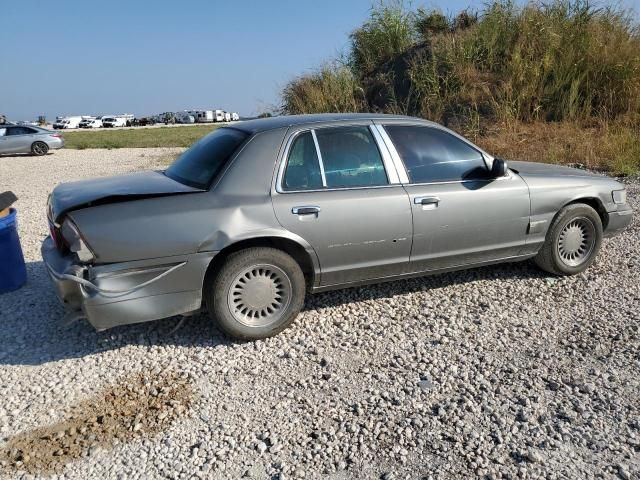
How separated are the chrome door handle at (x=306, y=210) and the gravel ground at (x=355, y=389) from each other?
0.91 metres

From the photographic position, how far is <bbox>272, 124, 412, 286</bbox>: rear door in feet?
12.3

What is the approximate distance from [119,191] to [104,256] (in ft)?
1.71

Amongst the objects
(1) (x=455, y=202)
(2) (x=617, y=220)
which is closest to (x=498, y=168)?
(1) (x=455, y=202)

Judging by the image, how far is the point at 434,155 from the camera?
14.0 ft

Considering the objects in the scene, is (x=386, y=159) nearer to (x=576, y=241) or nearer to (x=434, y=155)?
(x=434, y=155)

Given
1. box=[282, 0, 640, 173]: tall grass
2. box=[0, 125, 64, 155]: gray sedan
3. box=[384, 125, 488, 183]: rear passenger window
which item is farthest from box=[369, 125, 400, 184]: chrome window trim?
box=[0, 125, 64, 155]: gray sedan

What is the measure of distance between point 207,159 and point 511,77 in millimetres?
10126

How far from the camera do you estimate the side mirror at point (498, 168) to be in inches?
168

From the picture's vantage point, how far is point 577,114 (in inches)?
465

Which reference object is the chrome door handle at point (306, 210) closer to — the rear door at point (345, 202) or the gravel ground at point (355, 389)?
the rear door at point (345, 202)

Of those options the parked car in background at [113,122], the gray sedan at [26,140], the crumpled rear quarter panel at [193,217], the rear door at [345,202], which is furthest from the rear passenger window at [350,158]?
the parked car in background at [113,122]

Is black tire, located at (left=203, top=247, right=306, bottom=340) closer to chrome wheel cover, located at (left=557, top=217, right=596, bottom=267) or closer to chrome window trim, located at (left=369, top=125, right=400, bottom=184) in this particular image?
chrome window trim, located at (left=369, top=125, right=400, bottom=184)

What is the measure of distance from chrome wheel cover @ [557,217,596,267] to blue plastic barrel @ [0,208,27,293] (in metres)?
4.87

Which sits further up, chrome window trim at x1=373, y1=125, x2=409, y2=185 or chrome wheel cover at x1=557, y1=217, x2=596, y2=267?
chrome window trim at x1=373, y1=125, x2=409, y2=185
